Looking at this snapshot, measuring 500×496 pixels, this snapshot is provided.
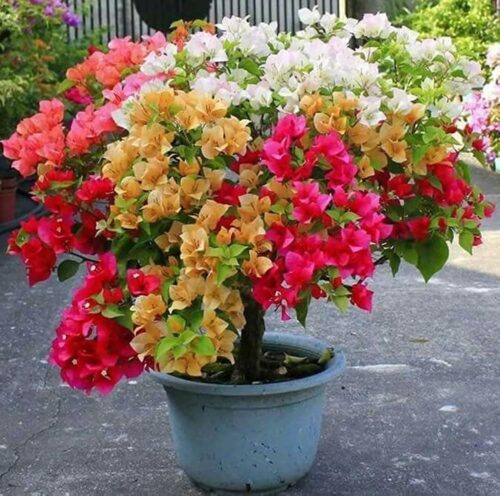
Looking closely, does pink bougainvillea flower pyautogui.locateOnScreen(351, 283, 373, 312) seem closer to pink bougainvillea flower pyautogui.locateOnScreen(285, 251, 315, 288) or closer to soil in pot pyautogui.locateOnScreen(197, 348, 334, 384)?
pink bougainvillea flower pyautogui.locateOnScreen(285, 251, 315, 288)

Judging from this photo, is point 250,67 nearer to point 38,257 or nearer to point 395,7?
point 38,257

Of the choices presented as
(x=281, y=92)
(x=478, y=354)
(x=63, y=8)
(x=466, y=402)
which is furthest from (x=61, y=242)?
(x=63, y=8)

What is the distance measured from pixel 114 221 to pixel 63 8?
636 centimetres

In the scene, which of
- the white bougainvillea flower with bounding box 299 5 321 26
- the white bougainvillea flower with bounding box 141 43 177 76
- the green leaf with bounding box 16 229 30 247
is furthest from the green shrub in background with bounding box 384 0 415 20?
the green leaf with bounding box 16 229 30 247

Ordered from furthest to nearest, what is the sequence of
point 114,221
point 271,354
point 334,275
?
point 271,354, point 114,221, point 334,275

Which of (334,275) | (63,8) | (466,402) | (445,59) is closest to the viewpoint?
(334,275)

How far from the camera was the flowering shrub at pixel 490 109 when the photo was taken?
949cm

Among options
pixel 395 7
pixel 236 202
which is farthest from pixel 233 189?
pixel 395 7

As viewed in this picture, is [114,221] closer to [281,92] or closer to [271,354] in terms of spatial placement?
[281,92]

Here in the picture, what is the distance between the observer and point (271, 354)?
362 centimetres

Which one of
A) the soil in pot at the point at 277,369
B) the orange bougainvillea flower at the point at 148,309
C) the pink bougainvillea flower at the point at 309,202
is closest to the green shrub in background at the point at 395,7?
the soil in pot at the point at 277,369

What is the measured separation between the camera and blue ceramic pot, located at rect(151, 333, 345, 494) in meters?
3.15

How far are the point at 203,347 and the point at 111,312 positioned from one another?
0.98 ft

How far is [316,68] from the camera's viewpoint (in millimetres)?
2941
